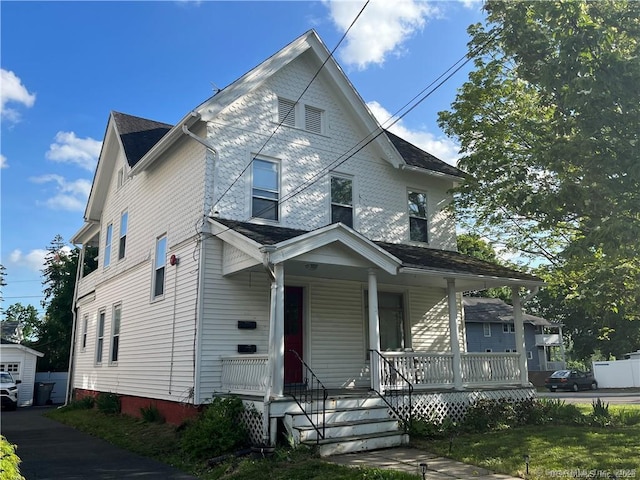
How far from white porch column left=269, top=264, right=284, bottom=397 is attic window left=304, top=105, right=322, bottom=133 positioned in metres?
5.54

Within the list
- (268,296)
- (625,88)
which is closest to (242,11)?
(268,296)

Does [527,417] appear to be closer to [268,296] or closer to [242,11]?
[268,296]

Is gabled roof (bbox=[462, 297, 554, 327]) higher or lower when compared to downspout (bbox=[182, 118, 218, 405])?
higher

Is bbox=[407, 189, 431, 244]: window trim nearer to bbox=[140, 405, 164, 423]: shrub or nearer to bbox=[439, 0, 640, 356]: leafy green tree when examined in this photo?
bbox=[439, 0, 640, 356]: leafy green tree

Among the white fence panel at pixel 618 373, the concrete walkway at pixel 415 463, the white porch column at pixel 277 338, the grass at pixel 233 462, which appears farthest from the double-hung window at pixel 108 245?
the white fence panel at pixel 618 373

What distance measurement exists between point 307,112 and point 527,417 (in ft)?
31.2

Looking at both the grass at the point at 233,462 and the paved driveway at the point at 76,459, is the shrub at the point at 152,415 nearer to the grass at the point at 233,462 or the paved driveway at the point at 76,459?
the grass at the point at 233,462

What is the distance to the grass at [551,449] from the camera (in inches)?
305

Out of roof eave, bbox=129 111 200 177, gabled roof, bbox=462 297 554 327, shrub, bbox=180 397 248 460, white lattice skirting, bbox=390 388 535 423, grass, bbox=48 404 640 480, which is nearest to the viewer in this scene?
grass, bbox=48 404 640 480

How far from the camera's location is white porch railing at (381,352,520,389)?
11734 mm

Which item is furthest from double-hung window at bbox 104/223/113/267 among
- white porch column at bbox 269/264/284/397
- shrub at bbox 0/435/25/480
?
shrub at bbox 0/435/25/480

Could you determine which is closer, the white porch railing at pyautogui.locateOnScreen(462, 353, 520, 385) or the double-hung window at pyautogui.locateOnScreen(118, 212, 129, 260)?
the white porch railing at pyautogui.locateOnScreen(462, 353, 520, 385)

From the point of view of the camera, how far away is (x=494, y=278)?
42.6ft

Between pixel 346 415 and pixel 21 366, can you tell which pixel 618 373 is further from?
pixel 21 366
